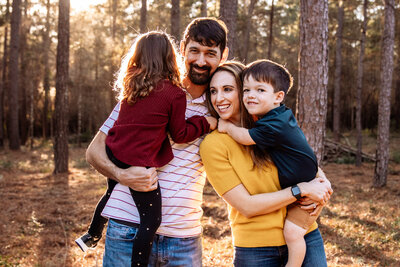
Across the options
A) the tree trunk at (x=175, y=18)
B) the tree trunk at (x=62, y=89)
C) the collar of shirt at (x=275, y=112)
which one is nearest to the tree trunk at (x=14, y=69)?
the tree trunk at (x=62, y=89)

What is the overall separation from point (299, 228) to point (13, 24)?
65.1 feet

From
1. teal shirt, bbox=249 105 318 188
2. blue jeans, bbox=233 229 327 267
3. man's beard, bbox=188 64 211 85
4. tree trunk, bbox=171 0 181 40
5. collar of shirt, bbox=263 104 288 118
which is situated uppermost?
tree trunk, bbox=171 0 181 40

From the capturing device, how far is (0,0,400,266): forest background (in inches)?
233

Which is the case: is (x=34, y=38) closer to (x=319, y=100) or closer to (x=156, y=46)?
(x=319, y=100)

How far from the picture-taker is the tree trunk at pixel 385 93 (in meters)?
10.5

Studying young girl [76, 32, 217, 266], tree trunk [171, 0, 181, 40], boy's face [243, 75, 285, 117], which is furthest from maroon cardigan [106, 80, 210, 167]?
tree trunk [171, 0, 181, 40]

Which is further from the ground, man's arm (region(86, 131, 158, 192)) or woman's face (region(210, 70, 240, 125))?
woman's face (region(210, 70, 240, 125))

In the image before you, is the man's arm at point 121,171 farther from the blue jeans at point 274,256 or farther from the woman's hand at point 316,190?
the woman's hand at point 316,190

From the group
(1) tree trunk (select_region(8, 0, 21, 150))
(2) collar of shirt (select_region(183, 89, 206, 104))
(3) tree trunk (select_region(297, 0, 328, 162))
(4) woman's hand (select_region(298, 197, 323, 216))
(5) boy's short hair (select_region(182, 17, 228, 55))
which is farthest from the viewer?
(1) tree trunk (select_region(8, 0, 21, 150))

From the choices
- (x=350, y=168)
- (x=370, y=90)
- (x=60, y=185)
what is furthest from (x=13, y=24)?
(x=370, y=90)

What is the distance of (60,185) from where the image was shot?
11203 millimetres

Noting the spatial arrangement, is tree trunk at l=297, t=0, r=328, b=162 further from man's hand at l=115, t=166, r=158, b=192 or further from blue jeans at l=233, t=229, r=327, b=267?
man's hand at l=115, t=166, r=158, b=192

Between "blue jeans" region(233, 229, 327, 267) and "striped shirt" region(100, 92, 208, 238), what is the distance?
1.08ft

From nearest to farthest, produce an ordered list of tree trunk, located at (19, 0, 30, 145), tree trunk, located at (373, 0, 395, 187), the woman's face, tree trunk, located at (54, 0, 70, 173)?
the woman's face → tree trunk, located at (373, 0, 395, 187) → tree trunk, located at (54, 0, 70, 173) → tree trunk, located at (19, 0, 30, 145)
